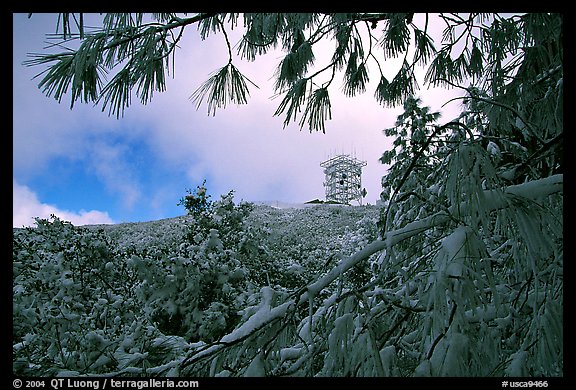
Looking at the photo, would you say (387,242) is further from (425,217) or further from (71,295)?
(71,295)

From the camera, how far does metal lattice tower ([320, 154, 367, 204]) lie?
911 mm

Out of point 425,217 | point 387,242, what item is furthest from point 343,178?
point 387,242

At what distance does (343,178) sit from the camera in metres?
1.02

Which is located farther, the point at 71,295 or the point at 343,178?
the point at 71,295

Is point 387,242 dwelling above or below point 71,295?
below

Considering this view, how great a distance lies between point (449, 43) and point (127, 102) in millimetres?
1015

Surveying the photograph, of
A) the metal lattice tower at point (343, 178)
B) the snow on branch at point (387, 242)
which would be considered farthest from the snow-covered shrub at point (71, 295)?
the metal lattice tower at point (343, 178)

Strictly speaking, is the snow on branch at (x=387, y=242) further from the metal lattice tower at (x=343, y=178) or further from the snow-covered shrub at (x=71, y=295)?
the snow-covered shrub at (x=71, y=295)

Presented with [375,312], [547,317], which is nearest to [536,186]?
[547,317]

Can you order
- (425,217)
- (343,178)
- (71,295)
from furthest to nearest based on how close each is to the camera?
(71,295)
(343,178)
(425,217)

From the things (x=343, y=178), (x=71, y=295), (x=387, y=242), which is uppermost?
(x=343, y=178)

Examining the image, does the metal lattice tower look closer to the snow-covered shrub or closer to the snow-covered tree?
the snow-covered tree

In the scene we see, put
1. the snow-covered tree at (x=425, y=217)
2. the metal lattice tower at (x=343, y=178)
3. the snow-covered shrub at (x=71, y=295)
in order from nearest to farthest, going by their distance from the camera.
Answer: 1. the snow-covered tree at (x=425, y=217)
2. the metal lattice tower at (x=343, y=178)
3. the snow-covered shrub at (x=71, y=295)

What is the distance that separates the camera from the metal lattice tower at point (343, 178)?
91 centimetres
